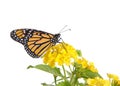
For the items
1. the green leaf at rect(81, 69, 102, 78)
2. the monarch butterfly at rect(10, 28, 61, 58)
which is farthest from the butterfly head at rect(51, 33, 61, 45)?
the green leaf at rect(81, 69, 102, 78)

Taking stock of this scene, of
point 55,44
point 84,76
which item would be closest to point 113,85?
point 84,76

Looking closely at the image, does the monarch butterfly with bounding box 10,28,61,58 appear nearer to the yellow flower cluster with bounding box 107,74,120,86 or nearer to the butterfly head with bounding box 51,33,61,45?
the butterfly head with bounding box 51,33,61,45

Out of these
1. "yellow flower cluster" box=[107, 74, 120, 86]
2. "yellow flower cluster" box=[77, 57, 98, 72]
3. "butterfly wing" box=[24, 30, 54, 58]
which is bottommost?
"yellow flower cluster" box=[107, 74, 120, 86]

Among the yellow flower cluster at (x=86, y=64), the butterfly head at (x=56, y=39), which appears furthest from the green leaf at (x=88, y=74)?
the butterfly head at (x=56, y=39)

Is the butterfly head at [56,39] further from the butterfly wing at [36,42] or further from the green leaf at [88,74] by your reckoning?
the green leaf at [88,74]

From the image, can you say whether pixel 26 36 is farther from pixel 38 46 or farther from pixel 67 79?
pixel 67 79

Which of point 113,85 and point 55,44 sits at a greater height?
point 55,44

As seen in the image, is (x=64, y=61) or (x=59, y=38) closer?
(x=64, y=61)
